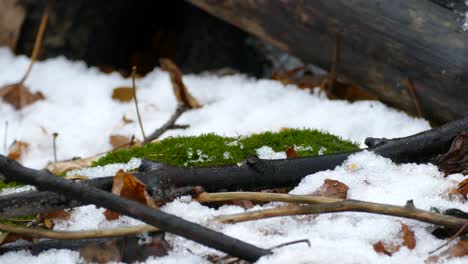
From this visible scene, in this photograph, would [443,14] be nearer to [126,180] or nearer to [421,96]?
[421,96]

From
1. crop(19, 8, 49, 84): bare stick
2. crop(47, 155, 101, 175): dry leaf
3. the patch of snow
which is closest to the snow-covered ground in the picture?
the patch of snow

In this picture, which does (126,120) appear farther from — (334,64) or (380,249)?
(380,249)

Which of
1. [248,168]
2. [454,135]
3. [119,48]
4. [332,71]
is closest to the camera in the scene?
[248,168]

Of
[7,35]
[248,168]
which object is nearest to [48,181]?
[248,168]

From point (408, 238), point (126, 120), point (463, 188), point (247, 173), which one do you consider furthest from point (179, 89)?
point (408, 238)

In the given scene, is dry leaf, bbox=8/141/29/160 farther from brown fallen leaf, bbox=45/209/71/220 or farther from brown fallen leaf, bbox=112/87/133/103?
brown fallen leaf, bbox=45/209/71/220

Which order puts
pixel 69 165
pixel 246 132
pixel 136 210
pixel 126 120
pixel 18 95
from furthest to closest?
pixel 18 95
pixel 126 120
pixel 246 132
pixel 69 165
pixel 136 210
